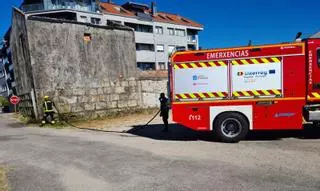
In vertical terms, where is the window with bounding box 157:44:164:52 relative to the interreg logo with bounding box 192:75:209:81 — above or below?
above

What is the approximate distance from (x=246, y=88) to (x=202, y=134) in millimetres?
2694

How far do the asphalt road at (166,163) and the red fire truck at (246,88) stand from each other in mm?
697

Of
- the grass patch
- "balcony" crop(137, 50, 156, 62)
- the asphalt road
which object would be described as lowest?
the asphalt road

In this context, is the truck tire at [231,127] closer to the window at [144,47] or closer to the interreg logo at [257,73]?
the interreg logo at [257,73]

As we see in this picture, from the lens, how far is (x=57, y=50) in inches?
661

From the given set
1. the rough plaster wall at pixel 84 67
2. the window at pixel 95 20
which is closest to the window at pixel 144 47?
the window at pixel 95 20

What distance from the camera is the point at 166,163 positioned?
732 cm

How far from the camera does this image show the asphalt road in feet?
19.2

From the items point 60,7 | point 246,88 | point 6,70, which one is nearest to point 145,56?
point 60,7

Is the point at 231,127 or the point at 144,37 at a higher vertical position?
the point at 144,37

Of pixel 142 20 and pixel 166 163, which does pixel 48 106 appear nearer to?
pixel 166 163

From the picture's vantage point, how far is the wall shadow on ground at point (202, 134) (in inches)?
387

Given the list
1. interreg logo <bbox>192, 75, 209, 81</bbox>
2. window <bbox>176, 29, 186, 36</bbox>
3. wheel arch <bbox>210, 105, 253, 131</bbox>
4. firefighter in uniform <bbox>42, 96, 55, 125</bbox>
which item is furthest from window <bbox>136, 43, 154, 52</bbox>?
wheel arch <bbox>210, 105, 253, 131</bbox>

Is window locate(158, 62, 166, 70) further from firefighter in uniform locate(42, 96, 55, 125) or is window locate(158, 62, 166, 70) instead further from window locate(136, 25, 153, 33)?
firefighter in uniform locate(42, 96, 55, 125)
